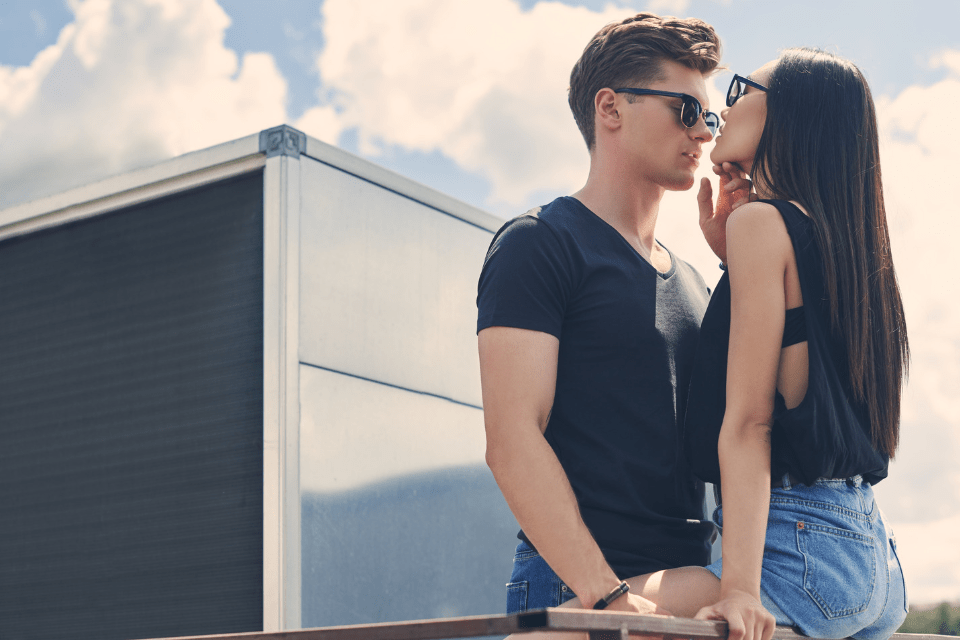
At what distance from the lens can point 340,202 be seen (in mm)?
3016

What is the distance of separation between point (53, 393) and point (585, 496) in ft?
7.57

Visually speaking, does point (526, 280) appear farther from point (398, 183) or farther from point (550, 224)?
Result: point (398, 183)

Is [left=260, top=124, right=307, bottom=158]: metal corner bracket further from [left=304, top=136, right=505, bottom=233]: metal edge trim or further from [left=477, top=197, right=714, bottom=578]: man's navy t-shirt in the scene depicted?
[left=477, top=197, right=714, bottom=578]: man's navy t-shirt

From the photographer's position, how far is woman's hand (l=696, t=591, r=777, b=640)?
1437 mm

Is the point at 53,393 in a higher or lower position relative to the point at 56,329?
lower

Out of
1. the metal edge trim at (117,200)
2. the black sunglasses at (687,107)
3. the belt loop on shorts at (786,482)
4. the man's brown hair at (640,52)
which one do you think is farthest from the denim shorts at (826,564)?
the metal edge trim at (117,200)

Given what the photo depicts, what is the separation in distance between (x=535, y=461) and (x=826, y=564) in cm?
50

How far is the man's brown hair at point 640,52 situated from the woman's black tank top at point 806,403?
62 cm

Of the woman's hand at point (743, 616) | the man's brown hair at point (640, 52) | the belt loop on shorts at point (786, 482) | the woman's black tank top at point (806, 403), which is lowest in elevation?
the woman's hand at point (743, 616)

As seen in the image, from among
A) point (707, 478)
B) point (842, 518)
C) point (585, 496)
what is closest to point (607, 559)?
point (585, 496)

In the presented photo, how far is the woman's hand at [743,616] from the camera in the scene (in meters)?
1.44

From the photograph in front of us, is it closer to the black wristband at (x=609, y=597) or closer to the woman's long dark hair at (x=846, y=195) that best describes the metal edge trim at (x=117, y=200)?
the woman's long dark hair at (x=846, y=195)

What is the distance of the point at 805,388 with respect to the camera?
1632 mm

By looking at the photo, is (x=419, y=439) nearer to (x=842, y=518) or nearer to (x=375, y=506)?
(x=375, y=506)
